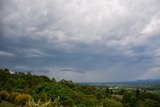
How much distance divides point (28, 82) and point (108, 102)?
34.8 meters

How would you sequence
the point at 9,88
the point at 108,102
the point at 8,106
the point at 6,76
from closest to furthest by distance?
the point at 8,106 → the point at 9,88 → the point at 108,102 → the point at 6,76

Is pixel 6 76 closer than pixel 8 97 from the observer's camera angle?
No

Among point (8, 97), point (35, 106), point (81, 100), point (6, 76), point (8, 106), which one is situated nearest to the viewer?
point (35, 106)

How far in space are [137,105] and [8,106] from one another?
2220 inches

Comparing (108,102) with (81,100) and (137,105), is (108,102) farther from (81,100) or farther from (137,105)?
(81,100)

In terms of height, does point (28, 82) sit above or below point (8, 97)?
above

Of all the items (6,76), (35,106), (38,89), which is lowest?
(35,106)

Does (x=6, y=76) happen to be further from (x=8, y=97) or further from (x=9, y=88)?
(x=8, y=97)

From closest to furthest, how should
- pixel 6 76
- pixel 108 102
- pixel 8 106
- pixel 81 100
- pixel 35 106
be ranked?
pixel 35 106, pixel 8 106, pixel 81 100, pixel 108 102, pixel 6 76

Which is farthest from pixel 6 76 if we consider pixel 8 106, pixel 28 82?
pixel 8 106

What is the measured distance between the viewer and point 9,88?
94.6 meters

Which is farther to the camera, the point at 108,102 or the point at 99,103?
the point at 108,102

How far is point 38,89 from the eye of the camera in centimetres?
8856

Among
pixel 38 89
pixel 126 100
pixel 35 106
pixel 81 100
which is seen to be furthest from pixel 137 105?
pixel 35 106
